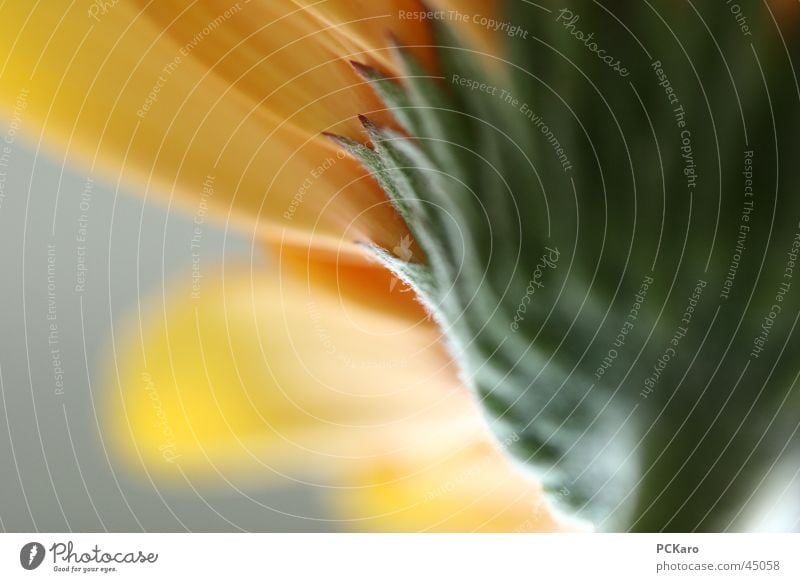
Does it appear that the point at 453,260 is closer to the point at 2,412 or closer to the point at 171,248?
the point at 171,248

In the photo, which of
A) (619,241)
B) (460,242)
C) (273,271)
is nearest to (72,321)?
(273,271)
